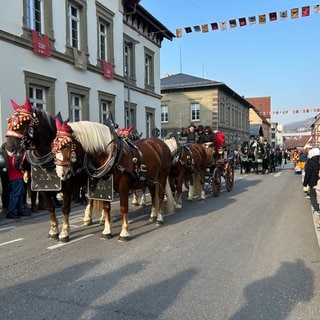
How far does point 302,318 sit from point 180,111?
39.4 m

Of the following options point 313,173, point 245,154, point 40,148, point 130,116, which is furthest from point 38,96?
point 245,154

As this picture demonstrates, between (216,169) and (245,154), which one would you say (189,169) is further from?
(245,154)

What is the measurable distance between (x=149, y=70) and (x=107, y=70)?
786cm

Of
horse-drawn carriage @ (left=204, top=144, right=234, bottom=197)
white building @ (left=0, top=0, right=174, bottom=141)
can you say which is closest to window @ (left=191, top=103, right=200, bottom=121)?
white building @ (left=0, top=0, right=174, bottom=141)

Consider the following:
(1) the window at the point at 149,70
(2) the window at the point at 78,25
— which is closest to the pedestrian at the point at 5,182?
(2) the window at the point at 78,25

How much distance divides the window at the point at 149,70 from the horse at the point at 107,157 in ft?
60.9

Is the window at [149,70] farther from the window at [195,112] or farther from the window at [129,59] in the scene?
the window at [195,112]

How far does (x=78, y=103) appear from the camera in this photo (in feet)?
55.2

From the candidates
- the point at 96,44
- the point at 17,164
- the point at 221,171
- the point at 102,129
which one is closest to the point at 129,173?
the point at 102,129

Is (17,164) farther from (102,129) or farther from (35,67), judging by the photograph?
(35,67)

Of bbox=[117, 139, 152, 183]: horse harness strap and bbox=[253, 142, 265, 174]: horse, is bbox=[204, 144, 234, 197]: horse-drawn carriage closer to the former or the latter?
bbox=[117, 139, 152, 183]: horse harness strap

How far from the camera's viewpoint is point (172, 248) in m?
5.90

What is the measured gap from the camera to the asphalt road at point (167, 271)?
3.72 m

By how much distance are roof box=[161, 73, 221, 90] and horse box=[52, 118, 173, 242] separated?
3519 cm
